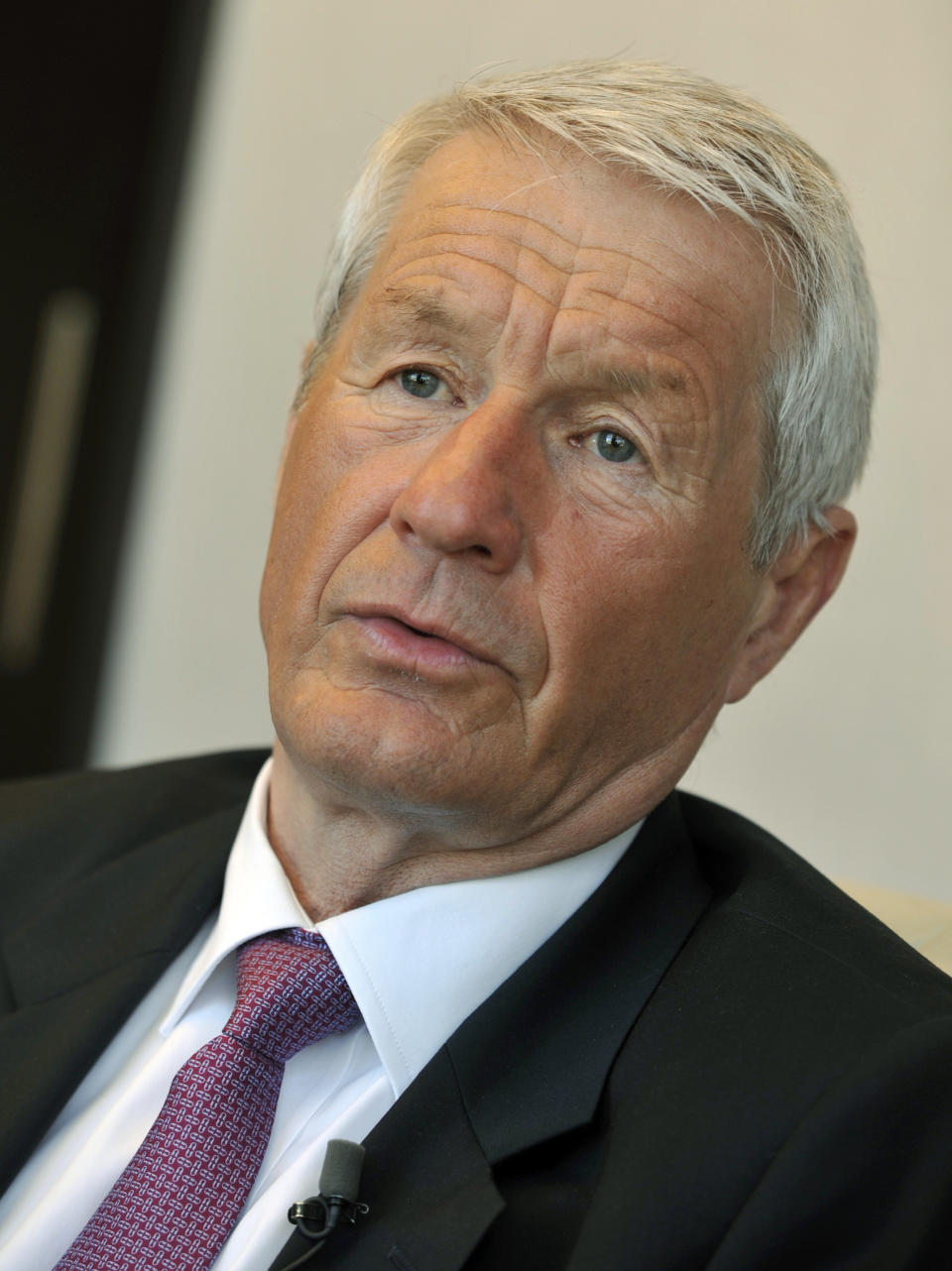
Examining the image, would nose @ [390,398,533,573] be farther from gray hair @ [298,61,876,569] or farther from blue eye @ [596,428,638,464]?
gray hair @ [298,61,876,569]

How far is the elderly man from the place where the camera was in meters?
1.37

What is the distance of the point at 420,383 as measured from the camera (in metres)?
1.64

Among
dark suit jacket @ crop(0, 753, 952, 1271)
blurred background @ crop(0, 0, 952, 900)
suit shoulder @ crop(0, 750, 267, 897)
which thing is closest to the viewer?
dark suit jacket @ crop(0, 753, 952, 1271)

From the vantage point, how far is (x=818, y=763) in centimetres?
290

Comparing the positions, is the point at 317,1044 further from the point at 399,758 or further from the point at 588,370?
the point at 588,370

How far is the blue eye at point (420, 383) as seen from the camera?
5.38ft

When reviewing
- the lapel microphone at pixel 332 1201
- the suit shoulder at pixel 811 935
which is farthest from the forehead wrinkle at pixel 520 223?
the lapel microphone at pixel 332 1201

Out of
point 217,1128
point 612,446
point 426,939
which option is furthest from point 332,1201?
point 612,446

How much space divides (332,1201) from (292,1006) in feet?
0.77

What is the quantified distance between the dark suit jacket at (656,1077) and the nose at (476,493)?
0.43 metres

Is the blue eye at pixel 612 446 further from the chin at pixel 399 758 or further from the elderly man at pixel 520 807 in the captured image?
the chin at pixel 399 758

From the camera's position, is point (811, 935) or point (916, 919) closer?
point (811, 935)

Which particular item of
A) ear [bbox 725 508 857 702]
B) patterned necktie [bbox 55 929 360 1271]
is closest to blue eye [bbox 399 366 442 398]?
ear [bbox 725 508 857 702]

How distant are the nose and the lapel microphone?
1.97ft
